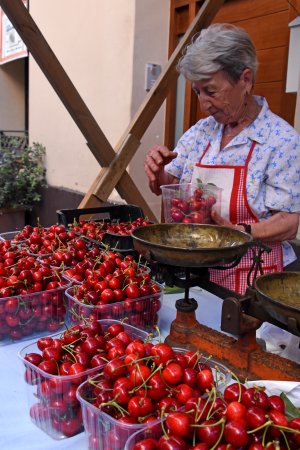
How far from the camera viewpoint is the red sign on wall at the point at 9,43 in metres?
6.13

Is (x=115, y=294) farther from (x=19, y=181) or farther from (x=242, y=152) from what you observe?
(x=19, y=181)

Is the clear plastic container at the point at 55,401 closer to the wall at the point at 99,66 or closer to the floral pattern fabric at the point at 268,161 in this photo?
the floral pattern fabric at the point at 268,161

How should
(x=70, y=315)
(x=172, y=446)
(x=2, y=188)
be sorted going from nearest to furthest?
(x=172, y=446), (x=70, y=315), (x=2, y=188)

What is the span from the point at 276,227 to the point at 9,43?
5.63m

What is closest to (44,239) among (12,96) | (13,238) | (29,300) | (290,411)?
(13,238)

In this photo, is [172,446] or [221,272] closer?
[172,446]

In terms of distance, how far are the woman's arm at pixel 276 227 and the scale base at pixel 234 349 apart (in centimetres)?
55

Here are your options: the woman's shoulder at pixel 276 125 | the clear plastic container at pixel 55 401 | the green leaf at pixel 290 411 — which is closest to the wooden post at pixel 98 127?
the woman's shoulder at pixel 276 125

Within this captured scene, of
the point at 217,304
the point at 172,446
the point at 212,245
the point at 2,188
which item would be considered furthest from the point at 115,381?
the point at 2,188

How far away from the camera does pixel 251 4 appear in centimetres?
355

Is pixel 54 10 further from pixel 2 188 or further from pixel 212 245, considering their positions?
pixel 212 245

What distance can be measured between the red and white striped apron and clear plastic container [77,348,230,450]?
3.47 feet

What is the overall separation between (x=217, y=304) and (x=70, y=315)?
2.29ft

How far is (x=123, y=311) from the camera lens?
1.50 meters
